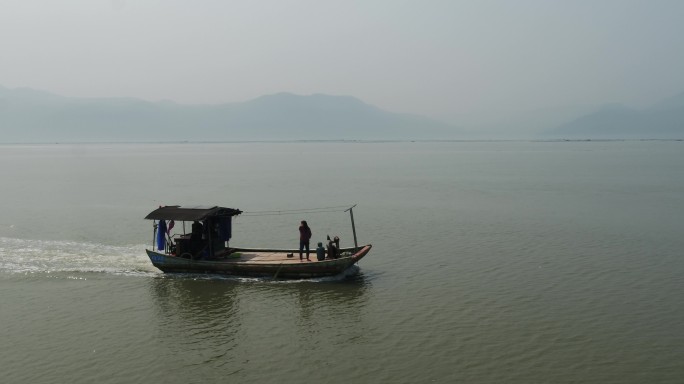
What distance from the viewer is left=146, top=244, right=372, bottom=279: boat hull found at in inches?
923

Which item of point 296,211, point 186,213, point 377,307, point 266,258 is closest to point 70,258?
Answer: point 186,213

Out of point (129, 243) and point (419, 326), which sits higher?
point (129, 243)

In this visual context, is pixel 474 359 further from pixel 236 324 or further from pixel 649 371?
pixel 236 324

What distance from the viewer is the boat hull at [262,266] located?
23.4 metres

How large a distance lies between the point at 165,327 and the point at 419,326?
8.24 metres

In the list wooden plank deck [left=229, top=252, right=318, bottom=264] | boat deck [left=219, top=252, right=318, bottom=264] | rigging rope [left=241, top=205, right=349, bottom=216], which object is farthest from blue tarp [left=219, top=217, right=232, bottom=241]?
rigging rope [left=241, top=205, right=349, bottom=216]

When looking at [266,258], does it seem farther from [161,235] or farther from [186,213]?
[161,235]

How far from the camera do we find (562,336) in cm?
1719

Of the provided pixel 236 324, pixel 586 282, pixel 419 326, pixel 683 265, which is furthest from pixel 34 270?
pixel 683 265

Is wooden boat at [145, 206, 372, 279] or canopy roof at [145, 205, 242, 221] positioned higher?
canopy roof at [145, 205, 242, 221]

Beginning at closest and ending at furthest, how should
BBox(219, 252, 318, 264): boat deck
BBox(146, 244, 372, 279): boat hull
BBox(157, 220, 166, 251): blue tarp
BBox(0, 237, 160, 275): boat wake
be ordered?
BBox(146, 244, 372, 279): boat hull < BBox(219, 252, 318, 264): boat deck < BBox(0, 237, 160, 275): boat wake < BBox(157, 220, 166, 251): blue tarp

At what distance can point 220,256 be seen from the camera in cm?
2544

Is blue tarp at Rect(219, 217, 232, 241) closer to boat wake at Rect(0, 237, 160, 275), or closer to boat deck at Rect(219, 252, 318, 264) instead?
boat deck at Rect(219, 252, 318, 264)

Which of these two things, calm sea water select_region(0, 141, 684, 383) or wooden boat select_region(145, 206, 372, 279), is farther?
wooden boat select_region(145, 206, 372, 279)
